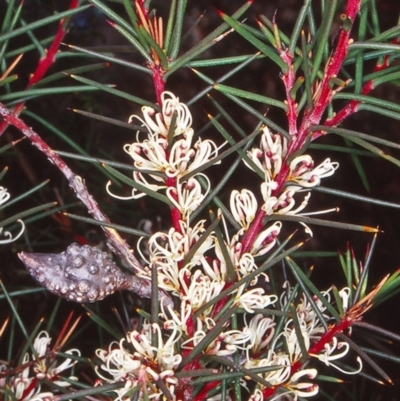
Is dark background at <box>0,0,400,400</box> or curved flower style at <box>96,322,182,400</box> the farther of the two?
dark background at <box>0,0,400,400</box>

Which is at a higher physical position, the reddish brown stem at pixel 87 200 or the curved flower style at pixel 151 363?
the reddish brown stem at pixel 87 200

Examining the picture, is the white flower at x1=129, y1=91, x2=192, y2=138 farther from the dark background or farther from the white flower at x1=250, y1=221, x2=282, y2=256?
the dark background

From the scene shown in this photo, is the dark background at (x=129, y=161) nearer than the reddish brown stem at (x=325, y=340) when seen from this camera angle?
No

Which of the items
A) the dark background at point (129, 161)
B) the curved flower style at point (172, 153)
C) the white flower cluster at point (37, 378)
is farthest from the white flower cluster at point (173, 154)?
the dark background at point (129, 161)

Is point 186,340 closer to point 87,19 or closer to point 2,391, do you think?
point 2,391

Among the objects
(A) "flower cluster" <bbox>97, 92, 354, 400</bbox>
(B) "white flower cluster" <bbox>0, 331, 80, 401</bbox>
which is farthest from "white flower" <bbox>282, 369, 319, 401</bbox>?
(B) "white flower cluster" <bbox>0, 331, 80, 401</bbox>

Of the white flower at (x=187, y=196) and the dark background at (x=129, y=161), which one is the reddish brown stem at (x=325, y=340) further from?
the dark background at (x=129, y=161)

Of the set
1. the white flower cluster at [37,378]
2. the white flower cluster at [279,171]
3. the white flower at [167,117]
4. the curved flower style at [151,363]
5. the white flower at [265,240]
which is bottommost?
the white flower cluster at [37,378]

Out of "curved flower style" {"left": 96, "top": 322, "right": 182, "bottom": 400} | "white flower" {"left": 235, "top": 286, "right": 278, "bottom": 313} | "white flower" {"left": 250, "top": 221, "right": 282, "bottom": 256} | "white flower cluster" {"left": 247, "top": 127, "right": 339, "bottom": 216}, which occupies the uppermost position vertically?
"white flower cluster" {"left": 247, "top": 127, "right": 339, "bottom": 216}

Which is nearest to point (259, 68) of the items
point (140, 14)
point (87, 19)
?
point (87, 19)

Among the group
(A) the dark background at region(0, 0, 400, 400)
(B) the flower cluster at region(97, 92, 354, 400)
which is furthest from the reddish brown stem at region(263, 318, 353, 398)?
(A) the dark background at region(0, 0, 400, 400)

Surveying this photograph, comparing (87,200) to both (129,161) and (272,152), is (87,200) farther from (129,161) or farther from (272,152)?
(129,161)

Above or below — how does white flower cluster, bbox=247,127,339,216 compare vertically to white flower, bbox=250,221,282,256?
above
